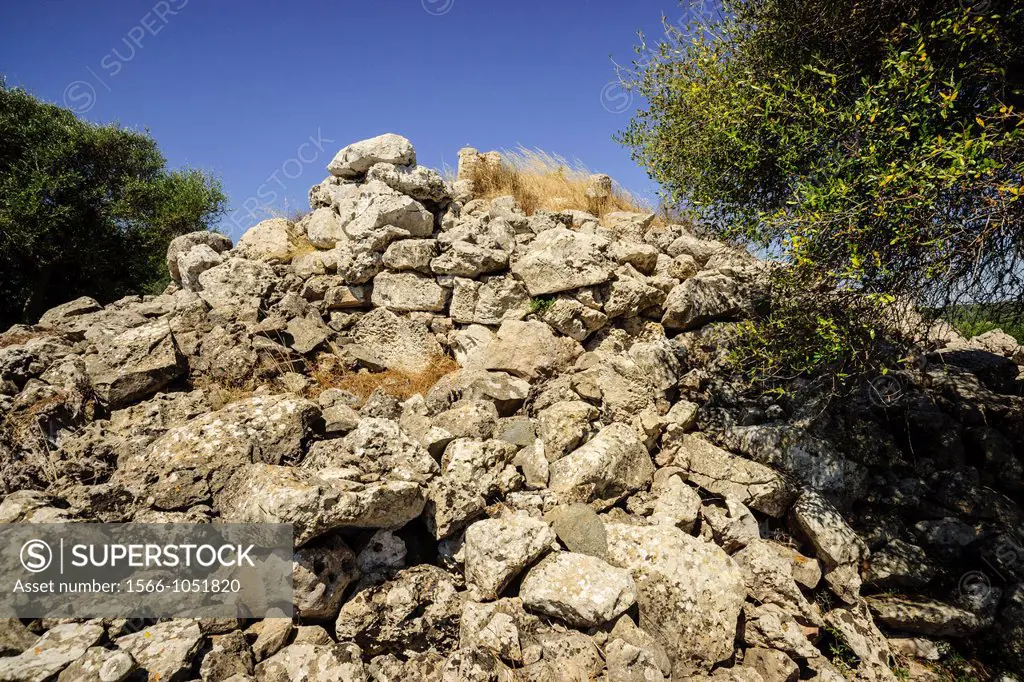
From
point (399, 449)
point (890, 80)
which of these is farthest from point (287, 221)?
point (890, 80)

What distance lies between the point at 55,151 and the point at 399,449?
20144 millimetres

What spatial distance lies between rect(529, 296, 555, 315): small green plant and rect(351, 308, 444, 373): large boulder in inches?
64.6

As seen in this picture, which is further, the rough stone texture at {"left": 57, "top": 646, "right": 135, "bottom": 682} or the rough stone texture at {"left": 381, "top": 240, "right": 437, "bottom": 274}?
the rough stone texture at {"left": 381, "top": 240, "right": 437, "bottom": 274}

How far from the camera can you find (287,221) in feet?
35.7

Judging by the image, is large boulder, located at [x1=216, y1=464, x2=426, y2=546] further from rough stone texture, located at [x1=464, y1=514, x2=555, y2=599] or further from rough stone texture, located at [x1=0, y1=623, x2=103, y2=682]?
rough stone texture, located at [x1=0, y1=623, x2=103, y2=682]

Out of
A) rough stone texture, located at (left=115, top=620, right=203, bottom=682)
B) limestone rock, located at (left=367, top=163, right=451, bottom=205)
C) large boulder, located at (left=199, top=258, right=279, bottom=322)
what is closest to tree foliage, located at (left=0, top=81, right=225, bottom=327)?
large boulder, located at (left=199, top=258, right=279, bottom=322)

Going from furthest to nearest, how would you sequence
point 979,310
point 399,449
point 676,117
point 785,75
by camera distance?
point 676,117 → point 785,75 → point 979,310 → point 399,449

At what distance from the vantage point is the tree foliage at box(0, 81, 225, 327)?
54.4ft

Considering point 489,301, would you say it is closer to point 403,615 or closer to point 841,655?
point 403,615

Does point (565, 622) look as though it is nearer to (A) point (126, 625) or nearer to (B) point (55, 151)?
(A) point (126, 625)

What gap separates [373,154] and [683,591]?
9.37 metres

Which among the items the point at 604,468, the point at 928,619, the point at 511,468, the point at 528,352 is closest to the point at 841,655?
the point at 928,619

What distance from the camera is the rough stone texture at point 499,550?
15.3ft

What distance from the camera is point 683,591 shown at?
15.4 ft
